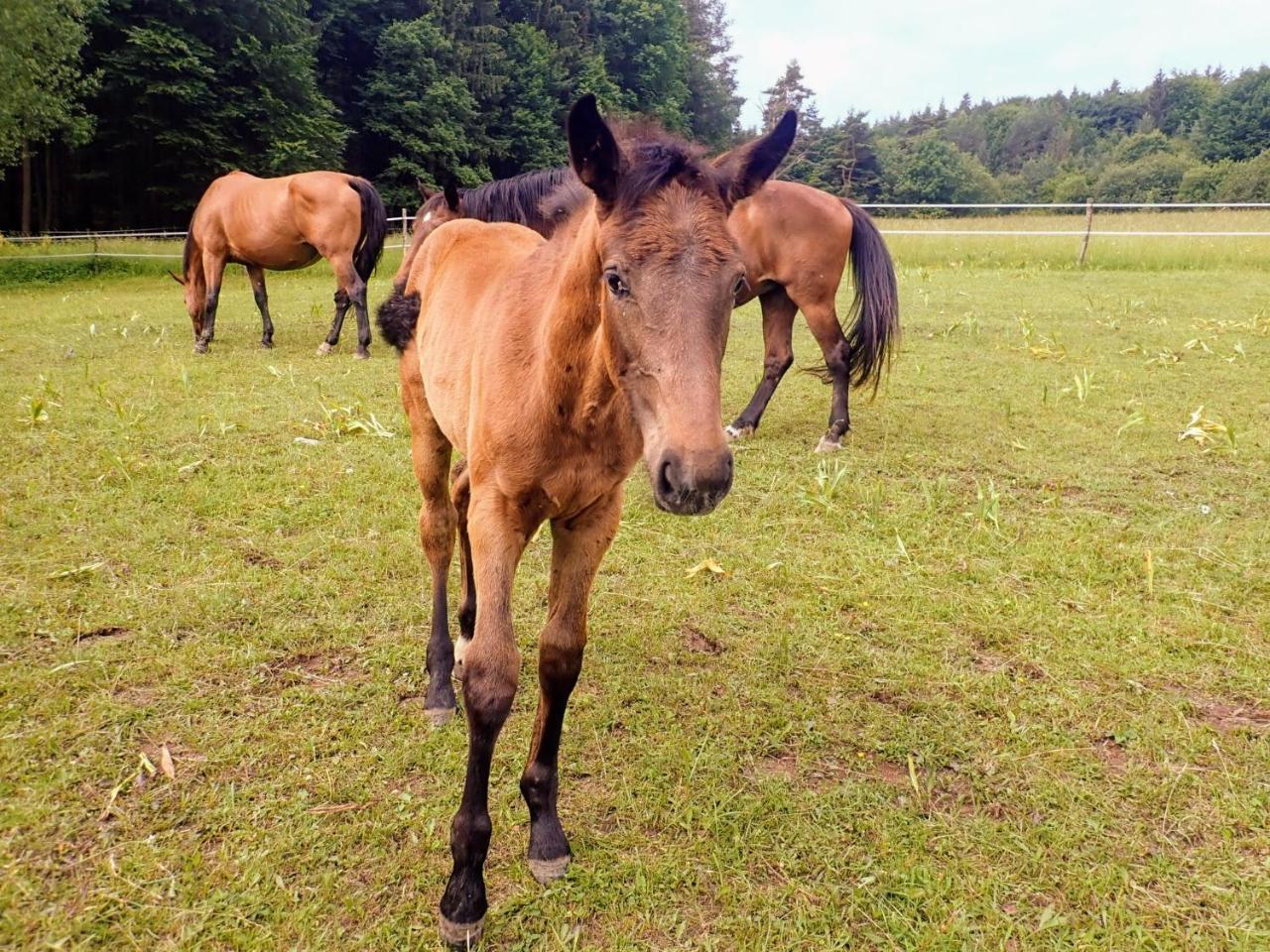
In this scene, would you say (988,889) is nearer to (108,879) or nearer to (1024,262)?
(108,879)

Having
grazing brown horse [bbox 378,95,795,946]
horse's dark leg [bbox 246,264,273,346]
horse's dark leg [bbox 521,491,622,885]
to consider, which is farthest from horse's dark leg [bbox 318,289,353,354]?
horse's dark leg [bbox 521,491,622,885]

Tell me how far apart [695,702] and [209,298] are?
914 cm

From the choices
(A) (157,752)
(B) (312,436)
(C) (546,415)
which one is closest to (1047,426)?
(C) (546,415)

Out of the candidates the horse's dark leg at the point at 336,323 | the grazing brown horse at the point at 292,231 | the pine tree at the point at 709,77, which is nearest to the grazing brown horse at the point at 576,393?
the horse's dark leg at the point at 336,323

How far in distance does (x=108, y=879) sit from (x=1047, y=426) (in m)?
6.74

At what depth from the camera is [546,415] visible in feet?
6.70

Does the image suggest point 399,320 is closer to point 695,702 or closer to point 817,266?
point 695,702

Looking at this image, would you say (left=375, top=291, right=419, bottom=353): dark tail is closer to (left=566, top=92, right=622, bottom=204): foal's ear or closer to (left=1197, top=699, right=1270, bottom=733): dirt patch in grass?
(left=566, top=92, right=622, bottom=204): foal's ear

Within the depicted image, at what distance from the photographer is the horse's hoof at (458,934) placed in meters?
1.92

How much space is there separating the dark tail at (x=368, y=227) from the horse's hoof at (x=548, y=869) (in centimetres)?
906

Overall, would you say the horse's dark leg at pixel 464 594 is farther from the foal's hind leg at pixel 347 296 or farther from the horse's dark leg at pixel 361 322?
the foal's hind leg at pixel 347 296

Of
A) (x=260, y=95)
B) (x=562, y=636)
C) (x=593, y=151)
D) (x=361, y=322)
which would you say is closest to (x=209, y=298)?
(x=361, y=322)

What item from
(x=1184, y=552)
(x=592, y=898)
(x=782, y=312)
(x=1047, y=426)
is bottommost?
(x=592, y=898)

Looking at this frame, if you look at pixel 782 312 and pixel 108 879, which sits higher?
pixel 782 312
